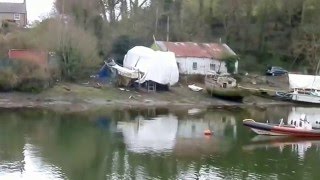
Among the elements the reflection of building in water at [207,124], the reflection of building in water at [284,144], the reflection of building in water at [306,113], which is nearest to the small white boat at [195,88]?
the reflection of building in water at [207,124]

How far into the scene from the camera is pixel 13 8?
288ft

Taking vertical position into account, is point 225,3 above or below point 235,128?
above

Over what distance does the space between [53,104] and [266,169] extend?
25.6m

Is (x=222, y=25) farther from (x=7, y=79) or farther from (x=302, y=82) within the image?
(x=7, y=79)

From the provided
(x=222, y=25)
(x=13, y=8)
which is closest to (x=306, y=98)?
(x=222, y=25)

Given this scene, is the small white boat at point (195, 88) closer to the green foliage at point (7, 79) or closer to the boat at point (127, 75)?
the boat at point (127, 75)

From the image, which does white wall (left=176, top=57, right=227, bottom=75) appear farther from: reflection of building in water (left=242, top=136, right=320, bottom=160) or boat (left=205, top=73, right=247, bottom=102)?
reflection of building in water (left=242, top=136, right=320, bottom=160)

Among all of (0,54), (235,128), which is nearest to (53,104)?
(0,54)

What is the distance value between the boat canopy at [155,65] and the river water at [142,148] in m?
9.28

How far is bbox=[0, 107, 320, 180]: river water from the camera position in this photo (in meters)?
30.3

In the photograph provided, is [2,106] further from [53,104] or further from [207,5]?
[207,5]

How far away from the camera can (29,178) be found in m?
27.8

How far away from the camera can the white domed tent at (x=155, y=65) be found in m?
59.9

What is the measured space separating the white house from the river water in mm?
17493
